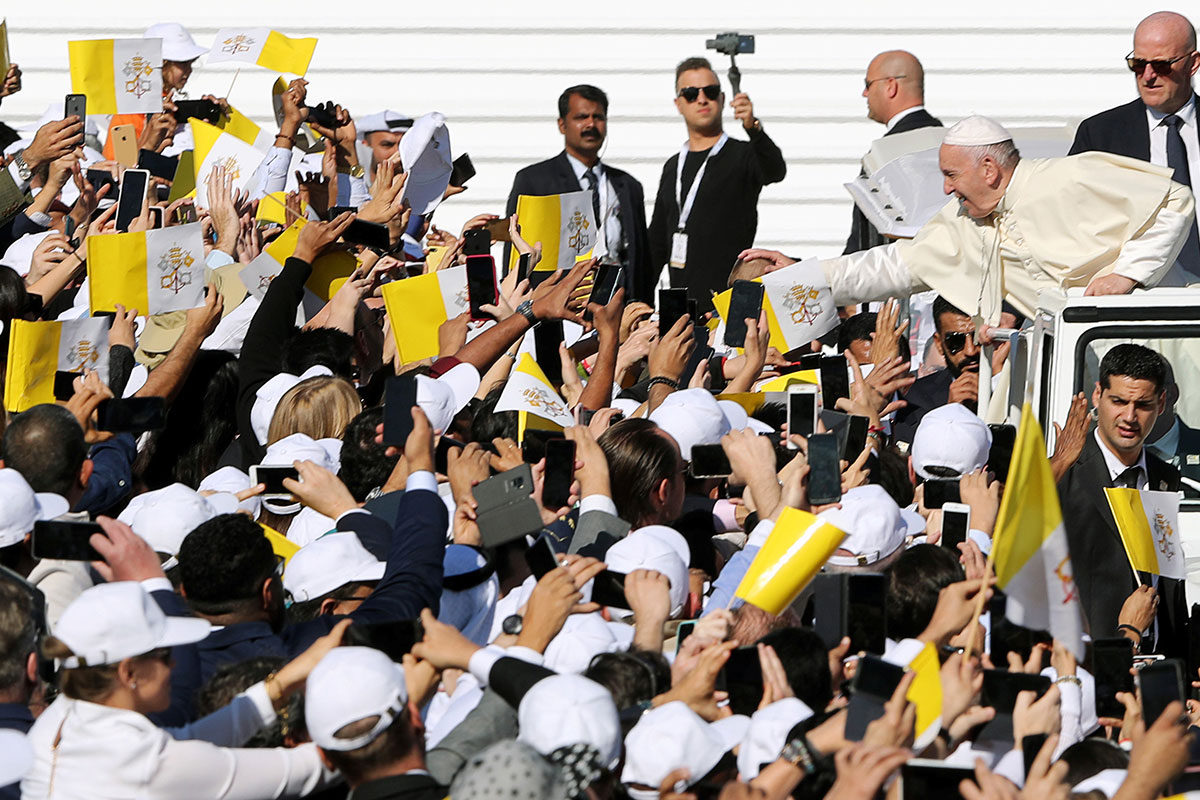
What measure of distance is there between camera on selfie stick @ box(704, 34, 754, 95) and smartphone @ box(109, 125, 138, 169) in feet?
15.5

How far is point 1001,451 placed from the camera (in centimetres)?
491

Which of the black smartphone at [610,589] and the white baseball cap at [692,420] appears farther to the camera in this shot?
the white baseball cap at [692,420]

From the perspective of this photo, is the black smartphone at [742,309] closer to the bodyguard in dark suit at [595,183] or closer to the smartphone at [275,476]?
the smartphone at [275,476]

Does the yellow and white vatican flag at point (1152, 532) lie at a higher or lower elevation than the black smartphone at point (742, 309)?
lower

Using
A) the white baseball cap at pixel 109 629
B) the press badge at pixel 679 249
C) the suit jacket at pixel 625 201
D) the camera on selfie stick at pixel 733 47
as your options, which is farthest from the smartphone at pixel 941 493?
the camera on selfie stick at pixel 733 47

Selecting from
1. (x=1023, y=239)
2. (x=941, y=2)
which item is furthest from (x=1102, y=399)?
(x=941, y=2)

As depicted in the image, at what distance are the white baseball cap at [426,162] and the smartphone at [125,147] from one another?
4.12 feet

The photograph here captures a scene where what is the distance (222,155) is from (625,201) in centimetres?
243

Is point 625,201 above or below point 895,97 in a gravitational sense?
below

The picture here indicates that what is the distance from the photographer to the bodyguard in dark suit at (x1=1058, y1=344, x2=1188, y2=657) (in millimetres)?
4891

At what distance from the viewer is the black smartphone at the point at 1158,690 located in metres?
2.97

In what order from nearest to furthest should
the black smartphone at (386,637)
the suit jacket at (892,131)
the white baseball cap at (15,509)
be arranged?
1. the black smartphone at (386,637)
2. the white baseball cap at (15,509)
3. the suit jacket at (892,131)

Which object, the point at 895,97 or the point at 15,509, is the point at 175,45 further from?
the point at 15,509

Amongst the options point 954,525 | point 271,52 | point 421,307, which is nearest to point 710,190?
point 271,52
